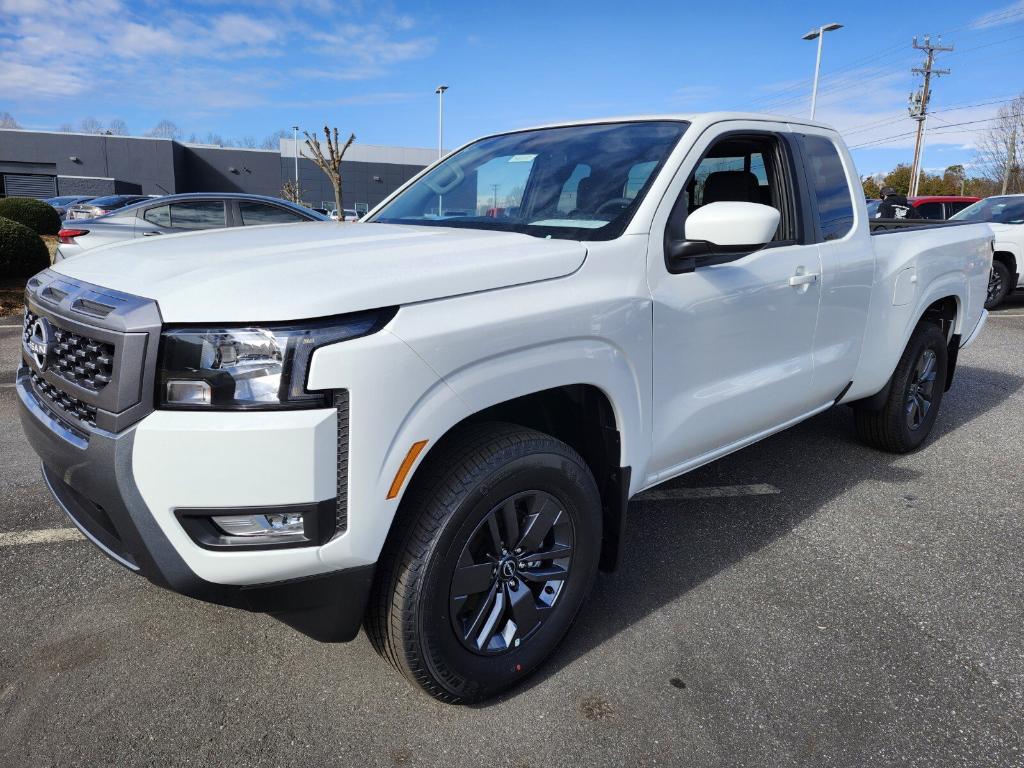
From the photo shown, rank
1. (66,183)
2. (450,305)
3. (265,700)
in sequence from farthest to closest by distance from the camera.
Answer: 1. (66,183)
2. (265,700)
3. (450,305)

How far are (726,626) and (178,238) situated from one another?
7.99ft

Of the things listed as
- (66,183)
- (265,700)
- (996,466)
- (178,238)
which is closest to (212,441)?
(265,700)

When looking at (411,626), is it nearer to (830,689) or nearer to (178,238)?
(830,689)

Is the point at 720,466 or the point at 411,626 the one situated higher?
the point at 411,626

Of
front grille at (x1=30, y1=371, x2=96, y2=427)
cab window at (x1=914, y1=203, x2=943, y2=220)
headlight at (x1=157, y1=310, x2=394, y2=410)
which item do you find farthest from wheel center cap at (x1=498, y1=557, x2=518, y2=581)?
cab window at (x1=914, y1=203, x2=943, y2=220)

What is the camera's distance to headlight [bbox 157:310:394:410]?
174cm

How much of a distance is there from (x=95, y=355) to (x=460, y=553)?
3.61 feet

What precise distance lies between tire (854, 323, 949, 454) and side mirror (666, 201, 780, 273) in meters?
2.31

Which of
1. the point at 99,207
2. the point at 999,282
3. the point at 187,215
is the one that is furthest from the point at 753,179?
the point at 99,207

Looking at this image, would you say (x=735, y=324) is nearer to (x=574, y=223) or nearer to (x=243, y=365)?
(x=574, y=223)

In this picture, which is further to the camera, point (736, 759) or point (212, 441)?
point (736, 759)

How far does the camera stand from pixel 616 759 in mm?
2098

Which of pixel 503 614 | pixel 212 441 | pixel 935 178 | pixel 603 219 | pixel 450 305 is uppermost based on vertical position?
pixel 935 178

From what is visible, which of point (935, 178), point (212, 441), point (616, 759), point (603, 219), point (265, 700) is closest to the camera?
point (212, 441)
